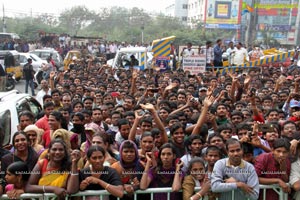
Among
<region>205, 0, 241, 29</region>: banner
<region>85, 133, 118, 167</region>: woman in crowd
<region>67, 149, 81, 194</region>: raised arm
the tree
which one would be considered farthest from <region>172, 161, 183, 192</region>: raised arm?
<region>205, 0, 241, 29</region>: banner

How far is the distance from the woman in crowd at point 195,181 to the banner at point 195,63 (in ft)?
21.4

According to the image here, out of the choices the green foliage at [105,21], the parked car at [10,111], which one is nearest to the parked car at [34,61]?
the parked car at [10,111]

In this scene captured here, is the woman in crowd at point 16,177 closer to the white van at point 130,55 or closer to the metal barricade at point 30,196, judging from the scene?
the metal barricade at point 30,196

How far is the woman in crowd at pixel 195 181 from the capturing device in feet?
12.5

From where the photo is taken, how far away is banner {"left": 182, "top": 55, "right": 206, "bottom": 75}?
10281mm

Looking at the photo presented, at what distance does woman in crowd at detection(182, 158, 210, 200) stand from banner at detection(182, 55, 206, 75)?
6.51 metres

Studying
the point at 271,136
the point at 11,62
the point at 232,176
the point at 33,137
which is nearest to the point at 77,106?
the point at 33,137

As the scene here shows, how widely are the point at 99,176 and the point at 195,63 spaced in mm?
6946

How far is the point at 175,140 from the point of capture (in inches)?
199

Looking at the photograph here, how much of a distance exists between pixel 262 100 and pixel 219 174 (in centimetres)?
415

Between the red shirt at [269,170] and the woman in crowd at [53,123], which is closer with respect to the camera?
the red shirt at [269,170]

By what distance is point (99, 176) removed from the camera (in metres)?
3.79

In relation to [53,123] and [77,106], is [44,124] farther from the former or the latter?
[77,106]

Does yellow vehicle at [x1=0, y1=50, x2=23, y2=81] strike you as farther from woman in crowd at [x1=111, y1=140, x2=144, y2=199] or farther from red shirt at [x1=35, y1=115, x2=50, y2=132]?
woman in crowd at [x1=111, y1=140, x2=144, y2=199]
